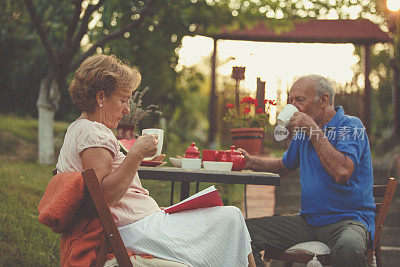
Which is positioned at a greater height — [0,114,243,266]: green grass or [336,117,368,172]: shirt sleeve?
[336,117,368,172]: shirt sleeve

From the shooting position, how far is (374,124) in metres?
14.3

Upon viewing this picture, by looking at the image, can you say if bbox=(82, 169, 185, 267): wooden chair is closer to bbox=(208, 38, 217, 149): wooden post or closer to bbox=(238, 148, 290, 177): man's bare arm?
bbox=(238, 148, 290, 177): man's bare arm

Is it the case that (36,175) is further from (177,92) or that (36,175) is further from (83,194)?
(83,194)

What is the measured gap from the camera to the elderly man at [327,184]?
8.61 feet

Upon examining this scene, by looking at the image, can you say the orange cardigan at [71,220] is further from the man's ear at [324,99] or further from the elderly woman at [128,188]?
the man's ear at [324,99]

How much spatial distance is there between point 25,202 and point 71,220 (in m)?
3.34

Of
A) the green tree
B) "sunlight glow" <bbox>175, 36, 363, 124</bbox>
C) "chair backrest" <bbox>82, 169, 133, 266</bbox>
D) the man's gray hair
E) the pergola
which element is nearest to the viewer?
"chair backrest" <bbox>82, 169, 133, 266</bbox>

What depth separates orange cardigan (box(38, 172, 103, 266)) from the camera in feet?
5.70

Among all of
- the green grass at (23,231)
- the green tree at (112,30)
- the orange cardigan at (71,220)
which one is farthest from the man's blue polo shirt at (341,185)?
the green tree at (112,30)

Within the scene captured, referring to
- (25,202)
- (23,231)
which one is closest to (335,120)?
(23,231)

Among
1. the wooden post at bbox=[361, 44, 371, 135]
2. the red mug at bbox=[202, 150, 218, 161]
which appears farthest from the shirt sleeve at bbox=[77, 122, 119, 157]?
the wooden post at bbox=[361, 44, 371, 135]

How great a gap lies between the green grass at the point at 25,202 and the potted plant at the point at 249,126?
786mm

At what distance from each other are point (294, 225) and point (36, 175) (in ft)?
14.9

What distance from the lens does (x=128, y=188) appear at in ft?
6.49
